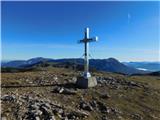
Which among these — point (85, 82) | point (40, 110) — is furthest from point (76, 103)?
point (85, 82)

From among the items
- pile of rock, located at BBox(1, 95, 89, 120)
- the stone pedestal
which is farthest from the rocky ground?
the stone pedestal

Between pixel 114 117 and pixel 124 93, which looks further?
pixel 124 93

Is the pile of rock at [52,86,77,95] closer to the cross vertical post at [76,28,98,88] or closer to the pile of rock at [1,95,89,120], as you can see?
the cross vertical post at [76,28,98,88]

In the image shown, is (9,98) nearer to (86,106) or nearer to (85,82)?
(86,106)

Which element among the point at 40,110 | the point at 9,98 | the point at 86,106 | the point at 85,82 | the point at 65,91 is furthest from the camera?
the point at 85,82

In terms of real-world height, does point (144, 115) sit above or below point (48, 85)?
below

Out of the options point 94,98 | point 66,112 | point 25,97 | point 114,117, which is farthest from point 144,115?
point 25,97

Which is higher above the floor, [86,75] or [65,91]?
[86,75]

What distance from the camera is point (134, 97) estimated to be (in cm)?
1998

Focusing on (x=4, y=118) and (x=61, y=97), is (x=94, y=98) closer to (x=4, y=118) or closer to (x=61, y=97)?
(x=61, y=97)

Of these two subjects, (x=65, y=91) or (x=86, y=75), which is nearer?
(x=65, y=91)

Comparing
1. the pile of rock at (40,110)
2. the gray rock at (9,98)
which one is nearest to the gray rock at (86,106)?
the pile of rock at (40,110)

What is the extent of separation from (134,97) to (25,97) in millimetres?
8843

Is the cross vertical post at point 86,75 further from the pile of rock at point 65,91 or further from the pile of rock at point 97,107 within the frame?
the pile of rock at point 97,107
